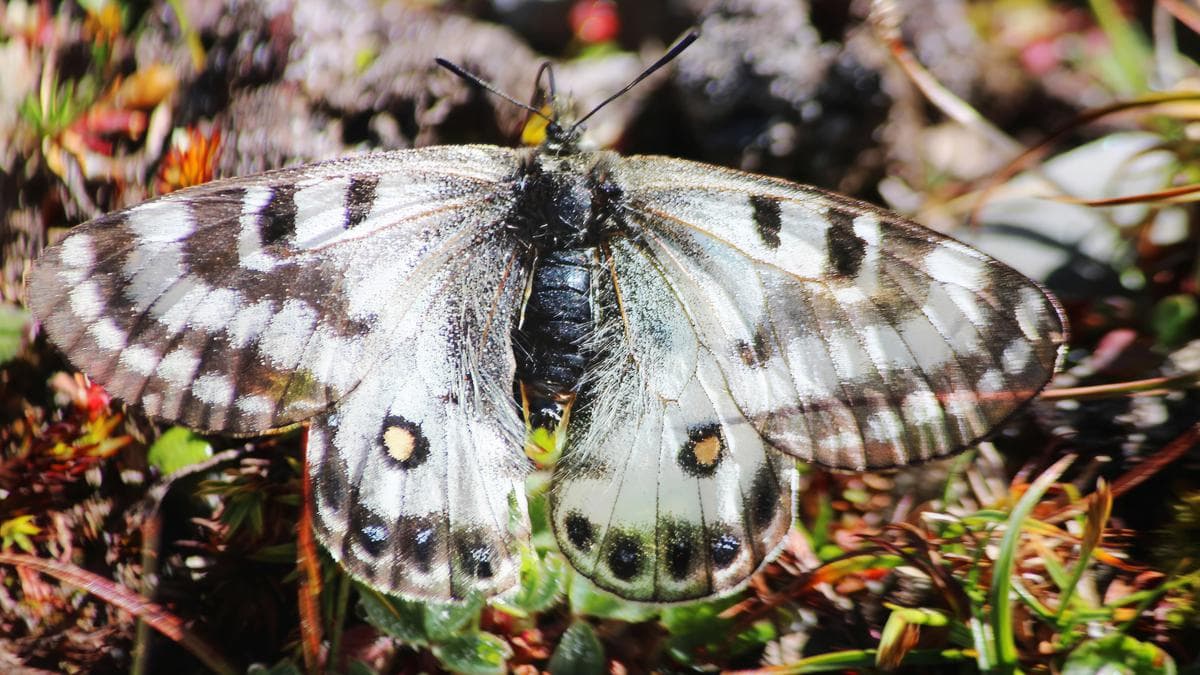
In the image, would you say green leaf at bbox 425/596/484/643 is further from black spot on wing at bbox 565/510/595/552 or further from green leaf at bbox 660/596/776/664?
green leaf at bbox 660/596/776/664

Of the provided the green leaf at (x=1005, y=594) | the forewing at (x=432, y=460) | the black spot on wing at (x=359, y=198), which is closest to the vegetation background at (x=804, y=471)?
the green leaf at (x=1005, y=594)

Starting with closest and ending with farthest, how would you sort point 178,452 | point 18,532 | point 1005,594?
point 1005,594, point 18,532, point 178,452

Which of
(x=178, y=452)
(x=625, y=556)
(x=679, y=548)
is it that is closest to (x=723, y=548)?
(x=679, y=548)

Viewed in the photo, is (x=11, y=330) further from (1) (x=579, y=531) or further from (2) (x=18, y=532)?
(1) (x=579, y=531)

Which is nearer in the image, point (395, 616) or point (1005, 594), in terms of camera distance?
point (1005, 594)

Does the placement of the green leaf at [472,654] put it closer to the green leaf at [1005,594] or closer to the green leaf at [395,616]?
the green leaf at [395,616]

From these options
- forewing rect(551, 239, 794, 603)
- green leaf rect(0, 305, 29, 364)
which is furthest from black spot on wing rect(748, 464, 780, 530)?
green leaf rect(0, 305, 29, 364)
